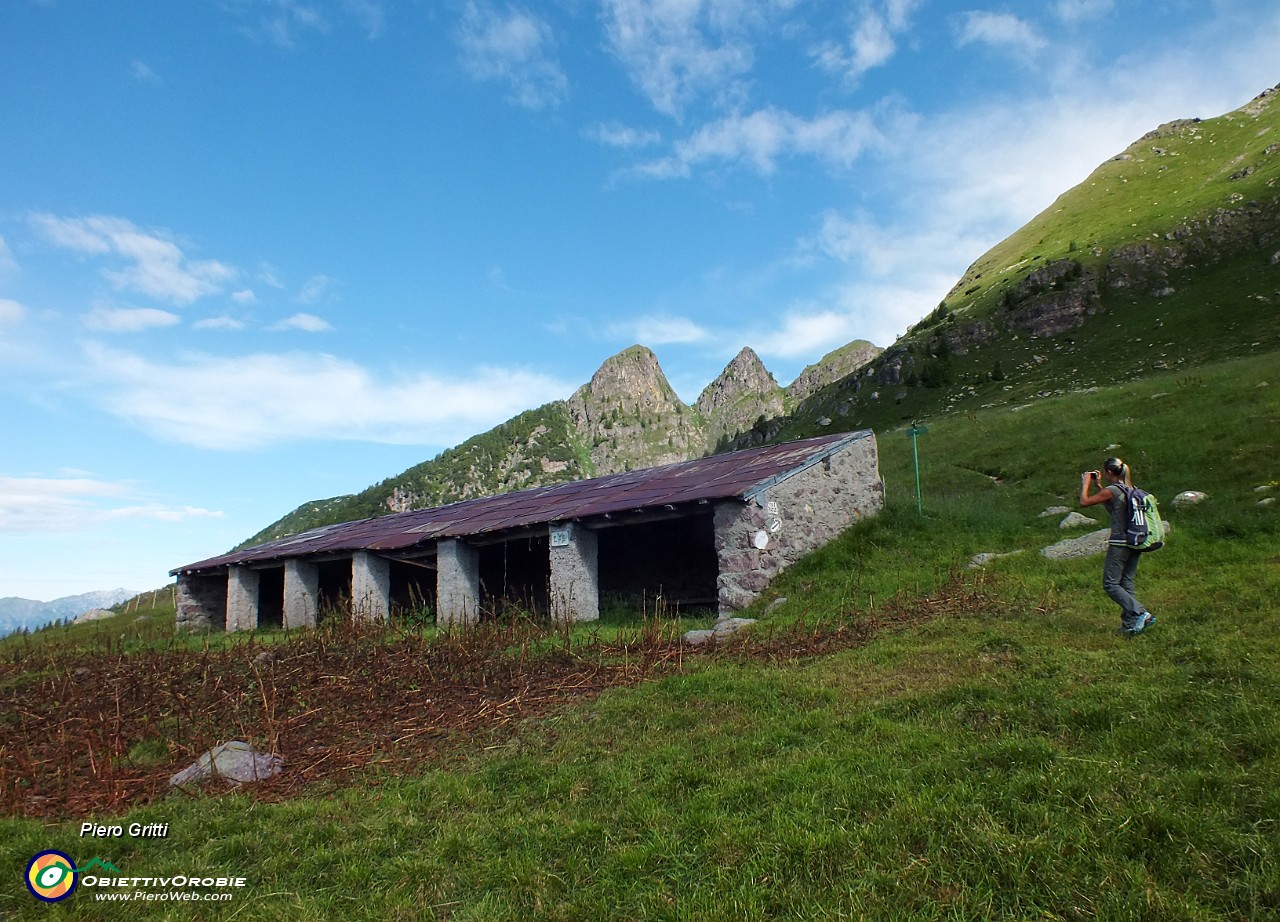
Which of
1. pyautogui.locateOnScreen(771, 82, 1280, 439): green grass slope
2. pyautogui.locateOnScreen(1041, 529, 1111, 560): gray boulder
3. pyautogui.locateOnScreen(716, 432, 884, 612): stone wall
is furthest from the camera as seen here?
pyautogui.locateOnScreen(771, 82, 1280, 439): green grass slope

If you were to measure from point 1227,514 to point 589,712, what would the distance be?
11816mm

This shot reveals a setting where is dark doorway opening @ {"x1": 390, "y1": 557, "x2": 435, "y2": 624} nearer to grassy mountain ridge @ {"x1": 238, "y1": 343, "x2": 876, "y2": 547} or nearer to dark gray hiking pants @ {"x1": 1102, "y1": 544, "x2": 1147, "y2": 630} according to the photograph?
dark gray hiking pants @ {"x1": 1102, "y1": 544, "x2": 1147, "y2": 630}

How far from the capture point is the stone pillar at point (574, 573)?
47.5 ft

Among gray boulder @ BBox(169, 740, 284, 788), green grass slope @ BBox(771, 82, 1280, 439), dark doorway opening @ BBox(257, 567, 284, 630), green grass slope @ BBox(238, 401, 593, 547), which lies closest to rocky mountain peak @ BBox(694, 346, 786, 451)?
green grass slope @ BBox(238, 401, 593, 547)

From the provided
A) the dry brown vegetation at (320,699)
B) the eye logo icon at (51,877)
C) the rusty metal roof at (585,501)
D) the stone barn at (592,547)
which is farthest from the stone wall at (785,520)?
the eye logo icon at (51,877)

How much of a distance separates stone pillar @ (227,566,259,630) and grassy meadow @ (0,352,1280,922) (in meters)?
18.1

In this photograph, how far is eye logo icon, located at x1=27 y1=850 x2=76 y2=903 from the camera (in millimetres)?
4352

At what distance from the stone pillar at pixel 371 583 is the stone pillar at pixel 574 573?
5.53m

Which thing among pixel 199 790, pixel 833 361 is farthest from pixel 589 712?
pixel 833 361

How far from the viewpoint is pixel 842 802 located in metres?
4.55

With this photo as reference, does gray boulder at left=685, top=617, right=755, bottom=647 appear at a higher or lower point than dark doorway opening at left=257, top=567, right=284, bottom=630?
lower

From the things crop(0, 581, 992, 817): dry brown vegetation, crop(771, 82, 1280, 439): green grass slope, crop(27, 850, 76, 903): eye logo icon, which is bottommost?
crop(27, 850, 76, 903): eye logo icon

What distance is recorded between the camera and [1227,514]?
12250 millimetres

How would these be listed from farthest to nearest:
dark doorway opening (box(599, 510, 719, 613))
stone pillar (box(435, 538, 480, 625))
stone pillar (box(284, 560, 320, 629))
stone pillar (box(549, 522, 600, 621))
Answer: stone pillar (box(284, 560, 320, 629)), dark doorway opening (box(599, 510, 719, 613)), stone pillar (box(435, 538, 480, 625)), stone pillar (box(549, 522, 600, 621))
